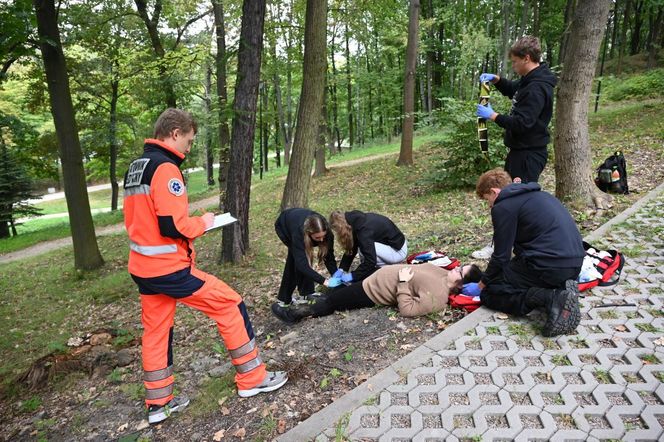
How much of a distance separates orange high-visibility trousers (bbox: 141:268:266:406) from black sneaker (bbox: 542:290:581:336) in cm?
228

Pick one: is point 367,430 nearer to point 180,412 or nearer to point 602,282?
point 180,412

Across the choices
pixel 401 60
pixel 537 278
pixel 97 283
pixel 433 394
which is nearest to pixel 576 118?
pixel 537 278

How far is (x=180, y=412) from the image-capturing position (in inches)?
128

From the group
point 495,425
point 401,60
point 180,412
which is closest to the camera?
point 495,425

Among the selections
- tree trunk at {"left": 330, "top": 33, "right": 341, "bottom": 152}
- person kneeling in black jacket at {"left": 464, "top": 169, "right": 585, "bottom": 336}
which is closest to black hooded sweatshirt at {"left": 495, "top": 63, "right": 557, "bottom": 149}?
person kneeling in black jacket at {"left": 464, "top": 169, "right": 585, "bottom": 336}

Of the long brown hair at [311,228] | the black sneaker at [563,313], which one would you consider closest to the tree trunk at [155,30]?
the long brown hair at [311,228]

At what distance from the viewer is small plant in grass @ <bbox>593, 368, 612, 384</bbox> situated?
2.82 metres

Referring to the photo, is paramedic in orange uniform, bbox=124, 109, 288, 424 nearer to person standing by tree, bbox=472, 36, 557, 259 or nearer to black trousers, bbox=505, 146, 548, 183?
person standing by tree, bbox=472, 36, 557, 259

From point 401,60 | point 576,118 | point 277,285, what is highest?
point 401,60

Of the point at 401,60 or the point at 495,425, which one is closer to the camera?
the point at 495,425

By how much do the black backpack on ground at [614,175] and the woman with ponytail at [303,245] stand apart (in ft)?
15.6

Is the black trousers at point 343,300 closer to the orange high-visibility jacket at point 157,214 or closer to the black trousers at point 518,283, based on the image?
the black trousers at point 518,283

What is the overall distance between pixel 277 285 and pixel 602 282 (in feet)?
13.0

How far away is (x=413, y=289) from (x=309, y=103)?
14.8ft
